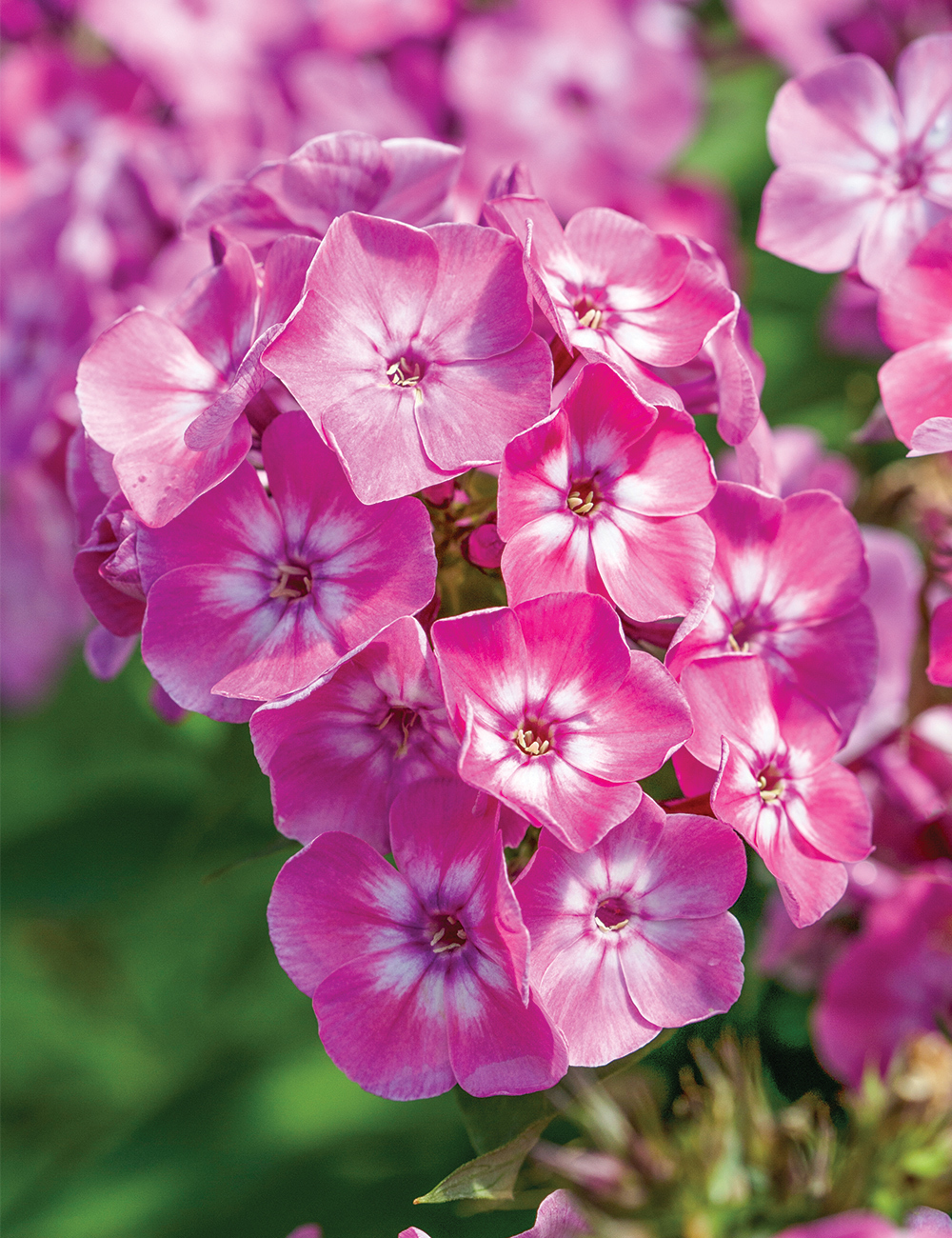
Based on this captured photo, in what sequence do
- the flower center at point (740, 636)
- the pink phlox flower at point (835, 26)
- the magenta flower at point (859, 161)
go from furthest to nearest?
the pink phlox flower at point (835, 26) → the magenta flower at point (859, 161) → the flower center at point (740, 636)

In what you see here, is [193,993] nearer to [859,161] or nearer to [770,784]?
[770,784]

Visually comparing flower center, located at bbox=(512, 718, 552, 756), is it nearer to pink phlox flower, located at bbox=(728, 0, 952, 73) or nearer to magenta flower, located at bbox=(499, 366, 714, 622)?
magenta flower, located at bbox=(499, 366, 714, 622)

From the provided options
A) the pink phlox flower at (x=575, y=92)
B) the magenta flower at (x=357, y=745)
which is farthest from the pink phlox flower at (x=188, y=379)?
the pink phlox flower at (x=575, y=92)

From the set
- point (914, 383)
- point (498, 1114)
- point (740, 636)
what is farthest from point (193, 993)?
point (914, 383)

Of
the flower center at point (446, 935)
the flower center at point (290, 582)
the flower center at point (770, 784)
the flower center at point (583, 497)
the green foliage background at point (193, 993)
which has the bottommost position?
the green foliage background at point (193, 993)

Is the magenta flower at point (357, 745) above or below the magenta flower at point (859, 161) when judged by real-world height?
below

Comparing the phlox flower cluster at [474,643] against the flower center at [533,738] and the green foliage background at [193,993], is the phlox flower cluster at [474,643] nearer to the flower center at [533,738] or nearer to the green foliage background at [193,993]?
the flower center at [533,738]

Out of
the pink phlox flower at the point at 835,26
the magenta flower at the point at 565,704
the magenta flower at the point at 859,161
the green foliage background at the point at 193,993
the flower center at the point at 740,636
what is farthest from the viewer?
the pink phlox flower at the point at 835,26
